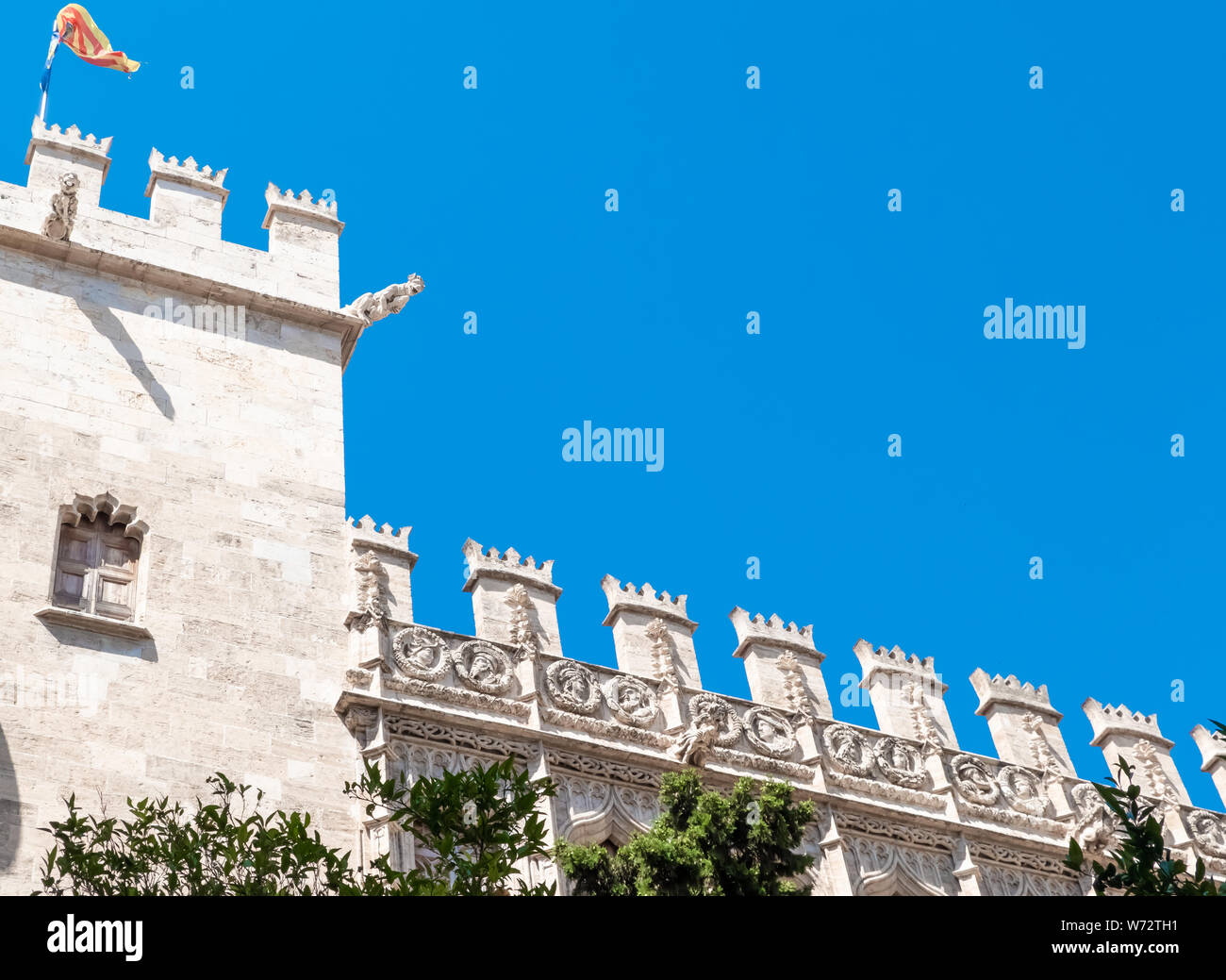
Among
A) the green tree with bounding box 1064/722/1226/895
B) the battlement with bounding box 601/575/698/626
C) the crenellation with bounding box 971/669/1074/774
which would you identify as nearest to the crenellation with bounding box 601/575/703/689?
the battlement with bounding box 601/575/698/626

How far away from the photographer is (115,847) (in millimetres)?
13984

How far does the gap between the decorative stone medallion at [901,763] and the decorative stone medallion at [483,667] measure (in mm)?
4698

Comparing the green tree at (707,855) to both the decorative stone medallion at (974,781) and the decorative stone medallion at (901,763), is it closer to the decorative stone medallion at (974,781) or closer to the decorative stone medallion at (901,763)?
Answer: the decorative stone medallion at (901,763)

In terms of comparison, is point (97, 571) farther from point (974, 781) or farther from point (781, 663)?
Answer: point (974, 781)

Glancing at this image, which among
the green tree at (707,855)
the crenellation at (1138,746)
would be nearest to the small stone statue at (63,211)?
the green tree at (707,855)

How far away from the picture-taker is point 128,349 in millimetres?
18719

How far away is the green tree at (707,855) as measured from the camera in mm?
12609

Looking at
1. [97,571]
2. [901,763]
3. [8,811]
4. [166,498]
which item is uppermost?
[166,498]

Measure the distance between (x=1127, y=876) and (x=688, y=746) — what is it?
7.56 meters

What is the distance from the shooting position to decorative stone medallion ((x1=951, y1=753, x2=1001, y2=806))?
65.8 ft

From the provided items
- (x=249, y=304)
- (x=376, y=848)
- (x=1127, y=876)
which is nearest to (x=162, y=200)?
(x=249, y=304)

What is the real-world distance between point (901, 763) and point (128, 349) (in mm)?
9859

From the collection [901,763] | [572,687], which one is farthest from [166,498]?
[901,763]
